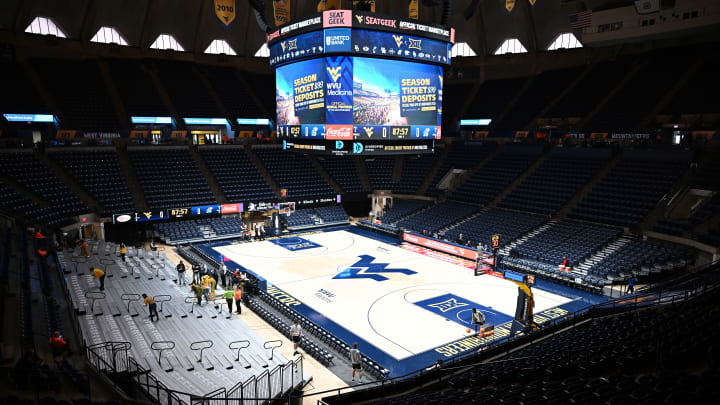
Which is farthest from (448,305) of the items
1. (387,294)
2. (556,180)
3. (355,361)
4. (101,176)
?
(101,176)

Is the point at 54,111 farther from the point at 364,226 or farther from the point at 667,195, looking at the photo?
the point at 667,195

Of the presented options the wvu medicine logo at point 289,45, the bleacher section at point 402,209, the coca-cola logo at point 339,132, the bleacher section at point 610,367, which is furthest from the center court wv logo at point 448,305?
the bleacher section at point 402,209

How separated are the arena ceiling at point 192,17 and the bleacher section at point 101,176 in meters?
13.5

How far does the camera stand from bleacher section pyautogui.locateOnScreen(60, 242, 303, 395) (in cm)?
1370

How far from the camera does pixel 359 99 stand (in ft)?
74.8

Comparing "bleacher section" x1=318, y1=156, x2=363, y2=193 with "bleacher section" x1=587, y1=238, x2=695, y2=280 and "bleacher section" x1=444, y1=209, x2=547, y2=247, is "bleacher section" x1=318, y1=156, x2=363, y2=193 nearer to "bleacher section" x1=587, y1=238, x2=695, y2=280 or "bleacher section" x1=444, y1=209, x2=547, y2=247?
"bleacher section" x1=444, y1=209, x2=547, y2=247

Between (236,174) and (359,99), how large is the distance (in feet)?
76.2

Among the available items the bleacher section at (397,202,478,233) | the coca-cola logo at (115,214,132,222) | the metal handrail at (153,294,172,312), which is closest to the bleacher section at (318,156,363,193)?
the bleacher section at (397,202,478,233)

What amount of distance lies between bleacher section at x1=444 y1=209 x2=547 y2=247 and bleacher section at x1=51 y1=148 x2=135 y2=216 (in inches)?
981

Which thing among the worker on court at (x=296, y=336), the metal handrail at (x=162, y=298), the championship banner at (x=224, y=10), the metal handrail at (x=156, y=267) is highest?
the championship banner at (x=224, y=10)

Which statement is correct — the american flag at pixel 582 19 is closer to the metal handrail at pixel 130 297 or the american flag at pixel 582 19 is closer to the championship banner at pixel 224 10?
the championship banner at pixel 224 10

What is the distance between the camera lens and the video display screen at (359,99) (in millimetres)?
22688

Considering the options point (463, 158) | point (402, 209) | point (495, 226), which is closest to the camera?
point (495, 226)

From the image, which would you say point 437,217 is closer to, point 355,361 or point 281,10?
point 281,10
